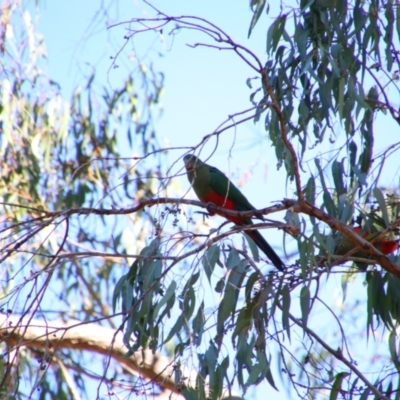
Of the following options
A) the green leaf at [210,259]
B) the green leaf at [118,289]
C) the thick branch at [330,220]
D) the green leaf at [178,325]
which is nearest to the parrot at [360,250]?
the thick branch at [330,220]

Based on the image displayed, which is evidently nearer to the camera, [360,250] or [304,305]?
[304,305]

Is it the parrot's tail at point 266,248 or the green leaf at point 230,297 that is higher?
the parrot's tail at point 266,248

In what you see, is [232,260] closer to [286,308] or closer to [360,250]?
[286,308]

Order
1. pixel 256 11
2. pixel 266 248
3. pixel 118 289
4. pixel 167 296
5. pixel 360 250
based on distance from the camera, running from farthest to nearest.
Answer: pixel 266 248
pixel 256 11
pixel 118 289
pixel 360 250
pixel 167 296

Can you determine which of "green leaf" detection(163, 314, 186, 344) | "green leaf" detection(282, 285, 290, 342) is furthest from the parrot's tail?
"green leaf" detection(163, 314, 186, 344)

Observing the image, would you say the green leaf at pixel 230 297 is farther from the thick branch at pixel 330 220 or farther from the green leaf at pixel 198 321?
the thick branch at pixel 330 220

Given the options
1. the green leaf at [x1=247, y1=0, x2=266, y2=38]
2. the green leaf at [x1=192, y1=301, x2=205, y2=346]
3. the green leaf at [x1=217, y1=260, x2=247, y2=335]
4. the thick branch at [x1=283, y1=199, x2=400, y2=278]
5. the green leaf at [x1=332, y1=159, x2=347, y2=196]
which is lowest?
the green leaf at [x1=192, y1=301, x2=205, y2=346]

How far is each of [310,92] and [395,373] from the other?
1190mm

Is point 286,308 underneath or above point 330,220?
underneath

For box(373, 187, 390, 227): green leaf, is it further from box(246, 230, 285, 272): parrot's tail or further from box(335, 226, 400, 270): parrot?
box(246, 230, 285, 272): parrot's tail

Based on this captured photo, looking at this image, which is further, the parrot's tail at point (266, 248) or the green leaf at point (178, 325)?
the parrot's tail at point (266, 248)

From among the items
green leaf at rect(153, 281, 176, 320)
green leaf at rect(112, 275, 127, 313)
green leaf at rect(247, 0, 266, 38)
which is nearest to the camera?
green leaf at rect(153, 281, 176, 320)

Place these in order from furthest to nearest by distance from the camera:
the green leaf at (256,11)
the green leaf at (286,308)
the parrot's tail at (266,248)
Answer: the parrot's tail at (266,248) → the green leaf at (256,11) → the green leaf at (286,308)

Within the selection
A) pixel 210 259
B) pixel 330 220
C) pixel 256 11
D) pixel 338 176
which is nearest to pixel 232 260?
pixel 210 259
